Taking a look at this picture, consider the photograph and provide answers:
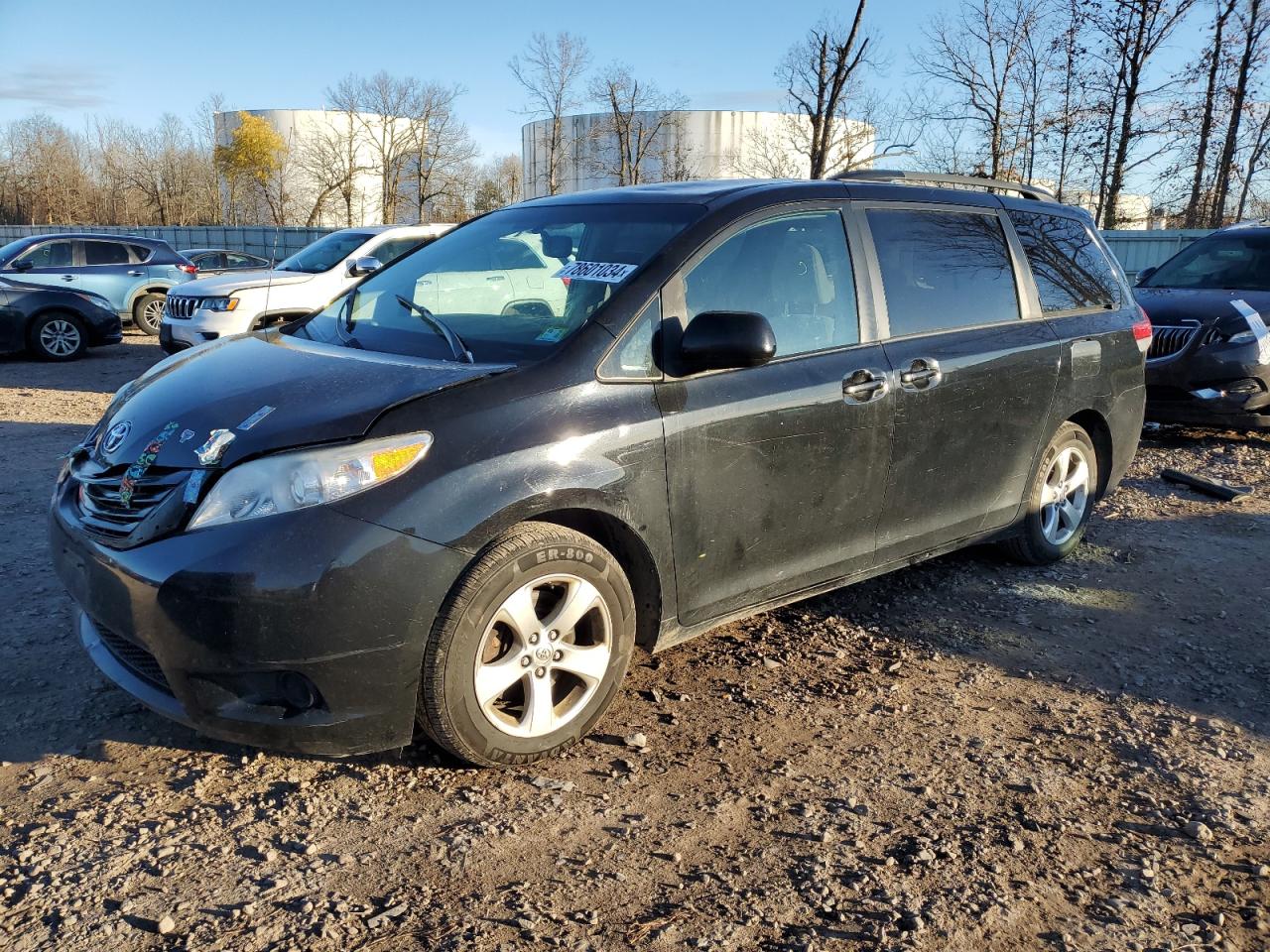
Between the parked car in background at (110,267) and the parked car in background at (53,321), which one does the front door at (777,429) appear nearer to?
the parked car in background at (53,321)

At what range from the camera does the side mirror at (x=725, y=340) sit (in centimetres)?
326

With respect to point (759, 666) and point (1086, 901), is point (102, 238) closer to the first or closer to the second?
point (759, 666)

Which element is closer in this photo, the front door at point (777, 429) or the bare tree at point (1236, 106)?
the front door at point (777, 429)

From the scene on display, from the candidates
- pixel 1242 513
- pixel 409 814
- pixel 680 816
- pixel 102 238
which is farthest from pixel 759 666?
pixel 102 238

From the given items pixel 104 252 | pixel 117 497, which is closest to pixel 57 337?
pixel 104 252

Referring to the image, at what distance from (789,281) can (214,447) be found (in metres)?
2.08

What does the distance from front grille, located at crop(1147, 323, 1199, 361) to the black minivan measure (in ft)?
14.7

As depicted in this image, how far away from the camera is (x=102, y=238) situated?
645 inches

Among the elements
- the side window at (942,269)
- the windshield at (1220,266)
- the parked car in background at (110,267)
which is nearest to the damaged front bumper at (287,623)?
the side window at (942,269)

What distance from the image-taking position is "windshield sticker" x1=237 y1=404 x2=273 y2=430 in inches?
115

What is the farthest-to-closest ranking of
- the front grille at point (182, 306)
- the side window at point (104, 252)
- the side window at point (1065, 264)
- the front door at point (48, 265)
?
the side window at point (104, 252) → the front door at point (48, 265) → the front grille at point (182, 306) → the side window at point (1065, 264)

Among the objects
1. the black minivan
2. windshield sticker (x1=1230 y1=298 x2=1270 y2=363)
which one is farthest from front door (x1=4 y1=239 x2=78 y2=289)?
windshield sticker (x1=1230 y1=298 x2=1270 y2=363)

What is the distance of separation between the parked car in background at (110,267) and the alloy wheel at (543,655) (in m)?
14.9

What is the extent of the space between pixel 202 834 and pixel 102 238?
53.2ft
